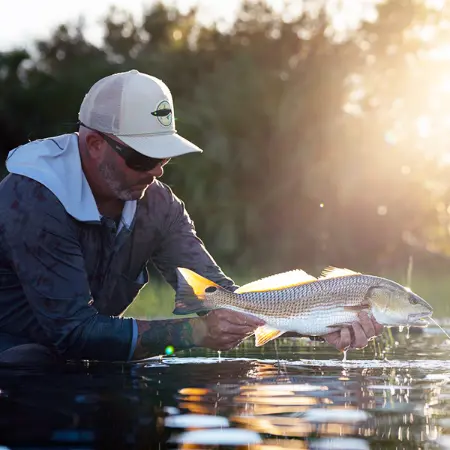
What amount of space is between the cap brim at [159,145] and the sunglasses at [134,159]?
0.04m

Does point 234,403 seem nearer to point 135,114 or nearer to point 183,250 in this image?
point 135,114

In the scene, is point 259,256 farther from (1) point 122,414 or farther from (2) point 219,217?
(1) point 122,414

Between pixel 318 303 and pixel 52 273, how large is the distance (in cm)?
159

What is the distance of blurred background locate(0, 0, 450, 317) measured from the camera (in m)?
22.9

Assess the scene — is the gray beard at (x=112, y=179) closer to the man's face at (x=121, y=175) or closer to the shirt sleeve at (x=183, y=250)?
the man's face at (x=121, y=175)

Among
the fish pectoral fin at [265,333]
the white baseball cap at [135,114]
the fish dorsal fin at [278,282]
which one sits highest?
the white baseball cap at [135,114]

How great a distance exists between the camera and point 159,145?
6.34 meters

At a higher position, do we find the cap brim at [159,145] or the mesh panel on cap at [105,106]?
the mesh panel on cap at [105,106]

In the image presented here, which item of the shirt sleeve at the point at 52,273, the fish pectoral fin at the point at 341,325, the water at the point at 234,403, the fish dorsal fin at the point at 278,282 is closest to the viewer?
the water at the point at 234,403

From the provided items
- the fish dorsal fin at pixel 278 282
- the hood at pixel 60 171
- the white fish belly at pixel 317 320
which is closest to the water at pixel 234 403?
the white fish belly at pixel 317 320

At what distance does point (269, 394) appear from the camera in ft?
18.5

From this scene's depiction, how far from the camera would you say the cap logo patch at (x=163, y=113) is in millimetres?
6474

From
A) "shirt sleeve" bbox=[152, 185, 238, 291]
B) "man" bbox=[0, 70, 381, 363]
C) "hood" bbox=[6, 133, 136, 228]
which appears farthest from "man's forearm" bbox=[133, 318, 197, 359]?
"shirt sleeve" bbox=[152, 185, 238, 291]

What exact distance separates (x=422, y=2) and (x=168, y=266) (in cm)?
1962
